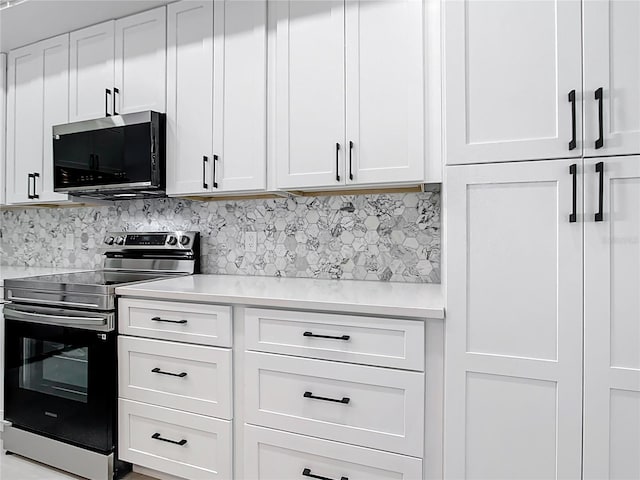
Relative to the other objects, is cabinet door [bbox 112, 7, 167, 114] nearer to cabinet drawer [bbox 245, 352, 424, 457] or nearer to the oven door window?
the oven door window

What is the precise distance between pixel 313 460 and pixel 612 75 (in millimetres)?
1566

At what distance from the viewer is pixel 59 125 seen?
8.11ft

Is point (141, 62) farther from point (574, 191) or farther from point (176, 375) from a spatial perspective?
point (574, 191)

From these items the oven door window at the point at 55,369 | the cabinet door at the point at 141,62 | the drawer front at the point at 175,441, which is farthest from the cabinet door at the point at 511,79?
the oven door window at the point at 55,369

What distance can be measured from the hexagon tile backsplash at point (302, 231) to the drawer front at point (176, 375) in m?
0.69

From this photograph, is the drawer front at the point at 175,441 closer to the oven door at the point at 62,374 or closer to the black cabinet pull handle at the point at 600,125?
the oven door at the point at 62,374

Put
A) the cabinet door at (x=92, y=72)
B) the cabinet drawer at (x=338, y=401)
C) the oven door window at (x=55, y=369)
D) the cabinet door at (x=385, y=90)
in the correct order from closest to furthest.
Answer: the cabinet drawer at (x=338, y=401) < the cabinet door at (x=385, y=90) < the oven door window at (x=55, y=369) < the cabinet door at (x=92, y=72)

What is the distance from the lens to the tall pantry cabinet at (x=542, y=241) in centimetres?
120

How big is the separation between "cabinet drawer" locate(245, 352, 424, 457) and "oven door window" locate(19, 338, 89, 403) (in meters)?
0.87

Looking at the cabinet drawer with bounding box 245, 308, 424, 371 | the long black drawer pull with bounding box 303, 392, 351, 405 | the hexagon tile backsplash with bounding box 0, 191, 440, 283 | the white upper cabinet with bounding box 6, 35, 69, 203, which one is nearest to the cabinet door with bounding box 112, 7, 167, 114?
the white upper cabinet with bounding box 6, 35, 69, 203

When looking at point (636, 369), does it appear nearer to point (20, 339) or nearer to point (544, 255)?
point (544, 255)

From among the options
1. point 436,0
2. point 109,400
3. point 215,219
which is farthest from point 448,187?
point 109,400

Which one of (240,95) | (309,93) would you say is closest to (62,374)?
(240,95)

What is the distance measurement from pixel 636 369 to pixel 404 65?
1.31 metres
